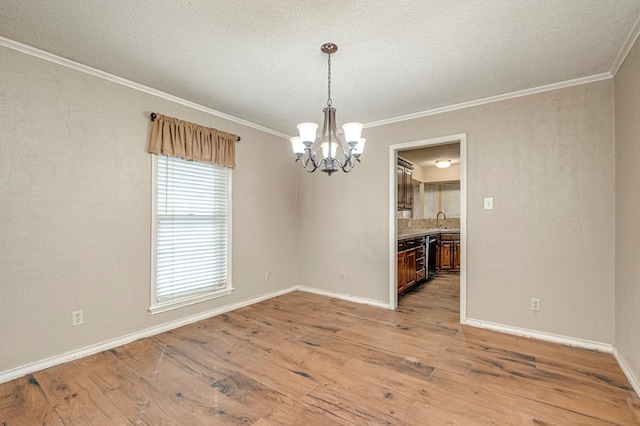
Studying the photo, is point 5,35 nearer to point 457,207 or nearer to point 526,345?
point 526,345

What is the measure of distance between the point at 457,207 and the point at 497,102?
15.0 ft

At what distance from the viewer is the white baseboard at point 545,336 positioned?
2709 mm

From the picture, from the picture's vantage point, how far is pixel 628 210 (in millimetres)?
2316

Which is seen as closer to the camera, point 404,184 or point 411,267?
point 411,267

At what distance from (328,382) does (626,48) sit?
3382 millimetres

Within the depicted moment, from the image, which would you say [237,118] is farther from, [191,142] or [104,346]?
[104,346]

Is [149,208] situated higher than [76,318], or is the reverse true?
[149,208]

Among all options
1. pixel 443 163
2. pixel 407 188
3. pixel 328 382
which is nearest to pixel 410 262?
pixel 407 188

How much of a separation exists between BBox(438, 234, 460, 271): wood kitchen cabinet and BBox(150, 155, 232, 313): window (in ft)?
15.5

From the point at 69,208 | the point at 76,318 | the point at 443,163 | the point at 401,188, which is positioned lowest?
the point at 76,318

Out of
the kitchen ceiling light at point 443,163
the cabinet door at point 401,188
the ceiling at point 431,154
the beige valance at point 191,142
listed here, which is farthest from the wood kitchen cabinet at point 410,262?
the beige valance at point 191,142

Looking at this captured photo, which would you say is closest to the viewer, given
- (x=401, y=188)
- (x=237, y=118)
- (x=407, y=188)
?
(x=237, y=118)

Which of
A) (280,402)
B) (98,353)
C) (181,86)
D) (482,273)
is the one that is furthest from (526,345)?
(181,86)

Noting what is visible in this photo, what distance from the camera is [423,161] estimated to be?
6.95m
